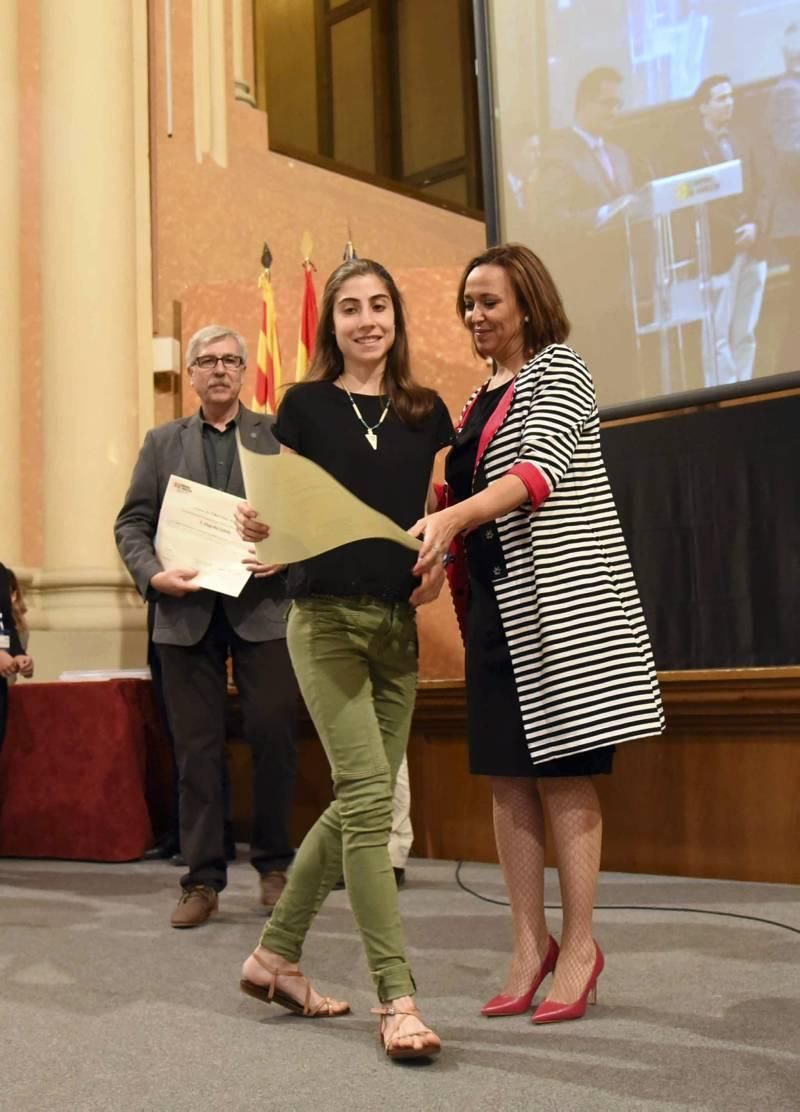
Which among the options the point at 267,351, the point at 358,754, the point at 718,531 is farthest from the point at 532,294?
the point at 267,351

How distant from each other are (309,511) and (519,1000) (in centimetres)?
94

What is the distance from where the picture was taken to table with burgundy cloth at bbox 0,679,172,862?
450cm

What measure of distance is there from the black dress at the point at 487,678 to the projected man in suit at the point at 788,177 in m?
2.04

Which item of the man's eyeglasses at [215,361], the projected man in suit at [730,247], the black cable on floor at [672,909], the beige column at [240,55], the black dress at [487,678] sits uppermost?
the beige column at [240,55]

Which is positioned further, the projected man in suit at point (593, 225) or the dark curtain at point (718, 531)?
the projected man in suit at point (593, 225)

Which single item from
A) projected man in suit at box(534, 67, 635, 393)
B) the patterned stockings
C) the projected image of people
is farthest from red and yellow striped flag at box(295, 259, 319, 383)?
the patterned stockings

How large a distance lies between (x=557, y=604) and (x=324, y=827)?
54cm

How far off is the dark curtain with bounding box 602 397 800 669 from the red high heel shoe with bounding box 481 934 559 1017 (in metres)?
1.82

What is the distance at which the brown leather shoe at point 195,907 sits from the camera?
314 centimetres

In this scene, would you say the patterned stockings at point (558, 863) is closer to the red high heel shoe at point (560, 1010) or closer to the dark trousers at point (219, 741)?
the red high heel shoe at point (560, 1010)

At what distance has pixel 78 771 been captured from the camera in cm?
457

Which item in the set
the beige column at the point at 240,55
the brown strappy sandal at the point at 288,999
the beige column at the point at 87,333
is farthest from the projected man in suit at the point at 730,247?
the beige column at the point at 240,55

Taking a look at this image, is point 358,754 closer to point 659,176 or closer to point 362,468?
point 362,468

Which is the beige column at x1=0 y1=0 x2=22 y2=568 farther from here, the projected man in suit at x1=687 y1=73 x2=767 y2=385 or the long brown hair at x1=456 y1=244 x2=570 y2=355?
the long brown hair at x1=456 y1=244 x2=570 y2=355
